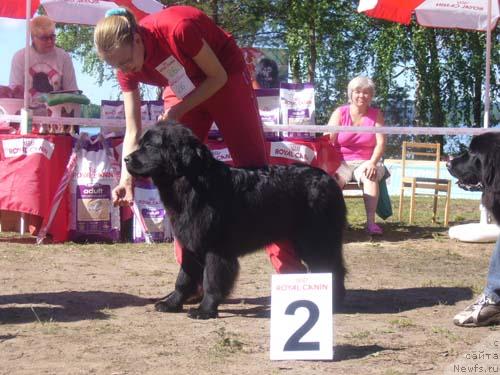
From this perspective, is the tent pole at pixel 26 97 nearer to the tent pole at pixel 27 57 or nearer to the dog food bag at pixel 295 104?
the tent pole at pixel 27 57

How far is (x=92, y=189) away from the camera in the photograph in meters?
6.03

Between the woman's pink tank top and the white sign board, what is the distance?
409 centimetres

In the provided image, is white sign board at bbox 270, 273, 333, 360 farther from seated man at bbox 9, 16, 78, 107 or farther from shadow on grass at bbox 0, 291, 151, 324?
seated man at bbox 9, 16, 78, 107

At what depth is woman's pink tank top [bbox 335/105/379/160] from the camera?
6879 millimetres

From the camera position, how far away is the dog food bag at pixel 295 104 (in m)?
6.71

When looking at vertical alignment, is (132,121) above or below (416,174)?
above

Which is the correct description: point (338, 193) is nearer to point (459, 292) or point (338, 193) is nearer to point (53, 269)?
point (459, 292)

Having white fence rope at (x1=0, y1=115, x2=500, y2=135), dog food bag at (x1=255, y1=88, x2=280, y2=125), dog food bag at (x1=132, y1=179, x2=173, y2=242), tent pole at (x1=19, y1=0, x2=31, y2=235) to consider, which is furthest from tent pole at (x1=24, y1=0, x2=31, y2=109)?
dog food bag at (x1=255, y1=88, x2=280, y2=125)

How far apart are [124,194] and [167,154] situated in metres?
0.38

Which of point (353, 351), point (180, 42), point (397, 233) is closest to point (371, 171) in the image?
point (397, 233)

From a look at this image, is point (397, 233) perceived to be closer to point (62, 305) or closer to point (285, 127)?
point (285, 127)

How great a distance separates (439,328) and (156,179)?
1.51m

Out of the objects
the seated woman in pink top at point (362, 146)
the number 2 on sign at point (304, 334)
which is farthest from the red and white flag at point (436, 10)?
the number 2 on sign at point (304, 334)

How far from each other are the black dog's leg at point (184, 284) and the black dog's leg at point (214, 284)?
15 cm
